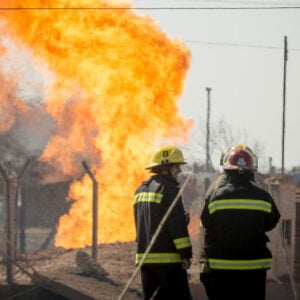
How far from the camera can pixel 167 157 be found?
330 inches

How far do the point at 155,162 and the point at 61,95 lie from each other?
48.1 feet

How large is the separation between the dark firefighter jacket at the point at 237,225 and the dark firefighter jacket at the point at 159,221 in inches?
14.6

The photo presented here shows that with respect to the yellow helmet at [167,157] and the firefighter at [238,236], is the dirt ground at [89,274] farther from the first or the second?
the firefighter at [238,236]

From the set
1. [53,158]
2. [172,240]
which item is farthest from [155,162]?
[53,158]

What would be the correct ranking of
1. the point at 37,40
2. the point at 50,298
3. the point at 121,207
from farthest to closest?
the point at 121,207
the point at 37,40
the point at 50,298

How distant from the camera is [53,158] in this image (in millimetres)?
Result: 33250

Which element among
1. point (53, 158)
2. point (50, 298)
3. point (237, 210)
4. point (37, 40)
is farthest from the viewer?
point (53, 158)

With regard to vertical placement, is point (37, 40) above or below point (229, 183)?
above

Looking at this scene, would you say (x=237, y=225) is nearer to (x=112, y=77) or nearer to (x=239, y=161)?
(x=239, y=161)

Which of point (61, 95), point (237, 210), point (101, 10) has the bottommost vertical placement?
point (237, 210)

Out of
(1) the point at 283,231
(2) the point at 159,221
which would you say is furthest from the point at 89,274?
(2) the point at 159,221

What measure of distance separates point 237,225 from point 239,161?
0.64 metres

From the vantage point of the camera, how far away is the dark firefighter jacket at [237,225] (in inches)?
294

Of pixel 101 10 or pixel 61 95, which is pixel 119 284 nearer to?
pixel 101 10
